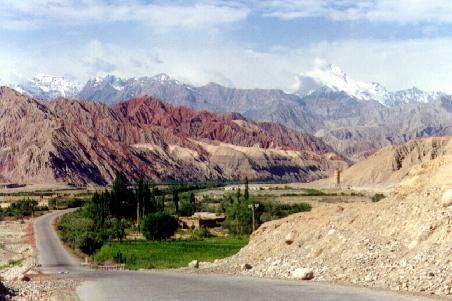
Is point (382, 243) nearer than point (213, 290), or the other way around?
point (213, 290)

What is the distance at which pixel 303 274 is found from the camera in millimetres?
32156

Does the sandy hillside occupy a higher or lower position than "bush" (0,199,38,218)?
higher

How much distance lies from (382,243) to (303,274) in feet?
12.4

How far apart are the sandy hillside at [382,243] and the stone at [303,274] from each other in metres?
0.37

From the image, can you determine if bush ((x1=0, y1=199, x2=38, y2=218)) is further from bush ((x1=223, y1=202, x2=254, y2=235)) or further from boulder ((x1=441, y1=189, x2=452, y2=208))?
boulder ((x1=441, y1=189, x2=452, y2=208))

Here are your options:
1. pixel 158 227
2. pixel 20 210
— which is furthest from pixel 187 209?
pixel 158 227

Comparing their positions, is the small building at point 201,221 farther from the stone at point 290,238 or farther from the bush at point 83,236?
the stone at point 290,238

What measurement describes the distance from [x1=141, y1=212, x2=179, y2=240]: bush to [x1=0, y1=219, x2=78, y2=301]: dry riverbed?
1359 cm

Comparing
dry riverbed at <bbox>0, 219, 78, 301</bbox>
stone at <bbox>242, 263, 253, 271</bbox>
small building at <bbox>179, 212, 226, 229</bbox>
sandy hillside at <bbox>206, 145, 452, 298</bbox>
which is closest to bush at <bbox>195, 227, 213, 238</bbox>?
small building at <bbox>179, 212, 226, 229</bbox>

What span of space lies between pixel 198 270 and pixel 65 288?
31.3ft

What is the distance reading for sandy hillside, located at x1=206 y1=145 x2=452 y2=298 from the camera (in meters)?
27.3

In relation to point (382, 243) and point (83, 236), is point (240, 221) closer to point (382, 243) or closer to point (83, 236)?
point (83, 236)

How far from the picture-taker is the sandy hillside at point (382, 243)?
27.3 metres

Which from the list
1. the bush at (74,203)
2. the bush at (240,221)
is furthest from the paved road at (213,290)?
the bush at (74,203)
